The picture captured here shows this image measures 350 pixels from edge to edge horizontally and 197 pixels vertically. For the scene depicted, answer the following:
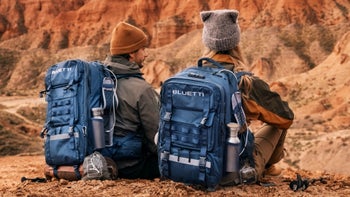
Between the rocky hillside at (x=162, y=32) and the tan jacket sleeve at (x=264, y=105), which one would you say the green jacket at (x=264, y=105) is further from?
the rocky hillside at (x=162, y=32)

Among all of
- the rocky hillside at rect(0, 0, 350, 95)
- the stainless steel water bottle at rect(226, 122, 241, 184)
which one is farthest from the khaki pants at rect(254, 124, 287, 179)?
the rocky hillside at rect(0, 0, 350, 95)

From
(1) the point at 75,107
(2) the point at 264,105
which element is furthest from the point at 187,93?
(1) the point at 75,107

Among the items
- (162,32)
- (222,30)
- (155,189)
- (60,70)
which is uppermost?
(222,30)

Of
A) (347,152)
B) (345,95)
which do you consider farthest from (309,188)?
(345,95)

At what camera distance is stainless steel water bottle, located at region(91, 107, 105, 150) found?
5.17 meters

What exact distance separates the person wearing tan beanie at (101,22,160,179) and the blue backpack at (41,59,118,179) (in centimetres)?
14

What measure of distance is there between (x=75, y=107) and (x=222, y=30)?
5.33 feet

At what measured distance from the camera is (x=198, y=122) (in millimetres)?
4551

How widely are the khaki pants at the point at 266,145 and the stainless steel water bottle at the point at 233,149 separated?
24.1 inches

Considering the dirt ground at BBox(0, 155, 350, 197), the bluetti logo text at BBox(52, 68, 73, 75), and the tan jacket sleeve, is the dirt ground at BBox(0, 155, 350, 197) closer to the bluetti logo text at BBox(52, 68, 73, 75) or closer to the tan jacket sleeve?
the tan jacket sleeve

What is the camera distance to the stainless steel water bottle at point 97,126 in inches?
203

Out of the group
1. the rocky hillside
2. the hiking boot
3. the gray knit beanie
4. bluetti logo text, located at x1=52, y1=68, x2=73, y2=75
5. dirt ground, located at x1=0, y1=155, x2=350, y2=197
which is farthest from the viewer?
the rocky hillside

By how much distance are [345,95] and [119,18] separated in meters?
45.0

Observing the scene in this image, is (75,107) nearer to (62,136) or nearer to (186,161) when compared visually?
(62,136)
